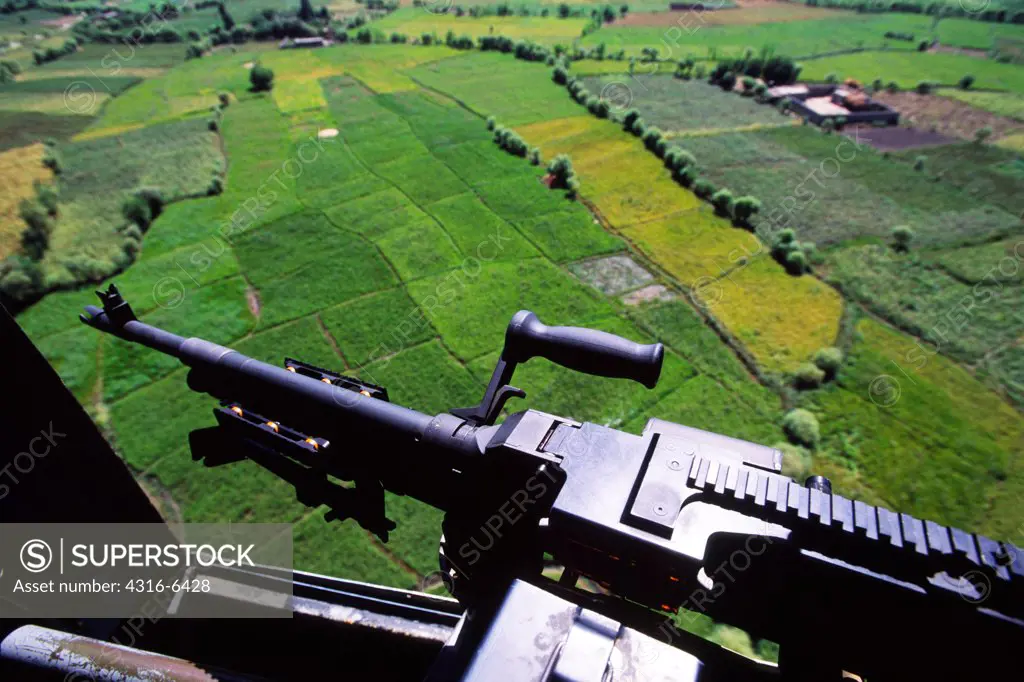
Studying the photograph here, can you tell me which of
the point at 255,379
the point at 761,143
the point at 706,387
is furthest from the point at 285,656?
the point at 761,143

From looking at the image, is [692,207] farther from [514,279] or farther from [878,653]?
[878,653]

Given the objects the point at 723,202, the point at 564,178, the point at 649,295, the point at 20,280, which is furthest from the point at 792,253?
the point at 20,280

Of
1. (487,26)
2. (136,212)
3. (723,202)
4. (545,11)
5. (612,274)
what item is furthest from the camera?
(545,11)

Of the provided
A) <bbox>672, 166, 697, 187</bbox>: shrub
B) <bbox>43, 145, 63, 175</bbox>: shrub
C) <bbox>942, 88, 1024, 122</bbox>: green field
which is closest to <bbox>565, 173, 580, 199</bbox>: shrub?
<bbox>672, 166, 697, 187</bbox>: shrub

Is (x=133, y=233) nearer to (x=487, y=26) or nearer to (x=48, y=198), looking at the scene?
(x=48, y=198)

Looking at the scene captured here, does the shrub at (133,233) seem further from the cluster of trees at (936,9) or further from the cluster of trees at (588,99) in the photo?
the cluster of trees at (936,9)

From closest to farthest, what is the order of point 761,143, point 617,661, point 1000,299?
point 617,661
point 1000,299
point 761,143

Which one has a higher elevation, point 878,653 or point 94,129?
point 878,653
